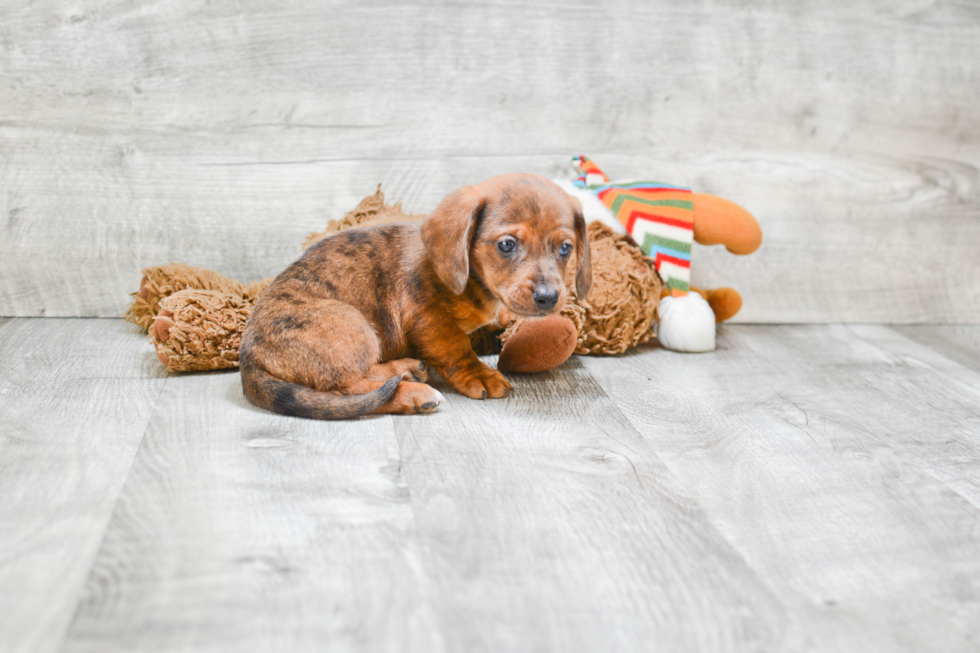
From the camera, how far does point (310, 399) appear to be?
86.7 inches

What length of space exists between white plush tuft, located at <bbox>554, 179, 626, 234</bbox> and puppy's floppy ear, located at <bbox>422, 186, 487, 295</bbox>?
2.84ft

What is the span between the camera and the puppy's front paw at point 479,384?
2.52m

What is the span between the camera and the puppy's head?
2.32 meters

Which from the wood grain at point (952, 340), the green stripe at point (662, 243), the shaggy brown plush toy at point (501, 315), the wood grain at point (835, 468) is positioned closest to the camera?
the wood grain at point (835, 468)

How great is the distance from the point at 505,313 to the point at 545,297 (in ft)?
2.14

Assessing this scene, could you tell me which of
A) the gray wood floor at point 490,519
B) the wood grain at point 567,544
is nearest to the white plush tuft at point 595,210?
the gray wood floor at point 490,519

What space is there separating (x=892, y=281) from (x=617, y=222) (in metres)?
1.58

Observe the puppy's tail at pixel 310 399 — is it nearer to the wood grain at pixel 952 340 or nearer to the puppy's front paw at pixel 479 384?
the puppy's front paw at pixel 479 384

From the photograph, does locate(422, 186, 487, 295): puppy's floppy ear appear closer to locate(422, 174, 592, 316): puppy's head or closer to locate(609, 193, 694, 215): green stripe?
locate(422, 174, 592, 316): puppy's head

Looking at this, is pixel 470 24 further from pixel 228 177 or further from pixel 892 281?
pixel 892 281

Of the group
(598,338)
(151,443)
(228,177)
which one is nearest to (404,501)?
(151,443)

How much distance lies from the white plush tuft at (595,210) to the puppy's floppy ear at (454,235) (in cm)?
87

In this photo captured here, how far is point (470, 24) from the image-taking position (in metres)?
3.27

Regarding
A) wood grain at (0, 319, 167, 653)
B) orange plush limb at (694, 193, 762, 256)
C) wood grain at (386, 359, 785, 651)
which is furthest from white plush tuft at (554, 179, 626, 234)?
wood grain at (0, 319, 167, 653)
